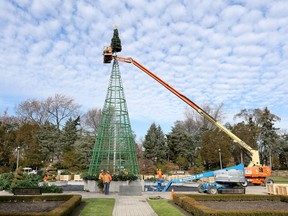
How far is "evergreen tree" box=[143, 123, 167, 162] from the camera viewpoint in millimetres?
52844

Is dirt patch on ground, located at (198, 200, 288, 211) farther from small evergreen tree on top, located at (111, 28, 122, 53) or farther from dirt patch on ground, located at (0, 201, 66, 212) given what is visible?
small evergreen tree on top, located at (111, 28, 122, 53)

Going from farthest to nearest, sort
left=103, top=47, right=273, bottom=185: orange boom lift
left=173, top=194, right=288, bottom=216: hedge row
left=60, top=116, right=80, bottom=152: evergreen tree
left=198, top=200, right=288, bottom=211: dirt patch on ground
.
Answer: left=60, top=116, right=80, bottom=152: evergreen tree < left=103, top=47, right=273, bottom=185: orange boom lift < left=198, top=200, right=288, bottom=211: dirt patch on ground < left=173, top=194, right=288, bottom=216: hedge row

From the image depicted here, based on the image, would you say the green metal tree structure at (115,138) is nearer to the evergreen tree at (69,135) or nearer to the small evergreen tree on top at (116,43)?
the small evergreen tree on top at (116,43)

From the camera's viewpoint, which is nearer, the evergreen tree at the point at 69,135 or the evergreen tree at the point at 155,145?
the evergreen tree at the point at 69,135

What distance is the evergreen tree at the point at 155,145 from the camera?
52.8 m

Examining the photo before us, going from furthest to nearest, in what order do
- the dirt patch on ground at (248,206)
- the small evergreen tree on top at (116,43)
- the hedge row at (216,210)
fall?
1. the small evergreen tree on top at (116,43)
2. the dirt patch on ground at (248,206)
3. the hedge row at (216,210)

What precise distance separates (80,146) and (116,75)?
28.5 m

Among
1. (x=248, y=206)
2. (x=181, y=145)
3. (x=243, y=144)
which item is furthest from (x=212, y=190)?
(x=181, y=145)

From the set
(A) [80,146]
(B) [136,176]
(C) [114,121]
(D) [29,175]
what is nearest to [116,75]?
(C) [114,121]

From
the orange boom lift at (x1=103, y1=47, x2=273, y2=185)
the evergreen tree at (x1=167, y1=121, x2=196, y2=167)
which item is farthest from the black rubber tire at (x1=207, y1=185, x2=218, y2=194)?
the evergreen tree at (x1=167, y1=121, x2=196, y2=167)

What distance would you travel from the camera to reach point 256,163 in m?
25.9

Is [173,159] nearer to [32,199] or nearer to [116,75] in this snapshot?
[116,75]

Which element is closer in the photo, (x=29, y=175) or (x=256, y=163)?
(x=29, y=175)

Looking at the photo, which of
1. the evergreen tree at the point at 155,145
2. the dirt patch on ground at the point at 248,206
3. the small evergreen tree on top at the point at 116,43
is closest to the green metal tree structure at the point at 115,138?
the small evergreen tree on top at the point at 116,43
